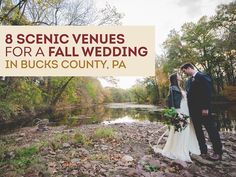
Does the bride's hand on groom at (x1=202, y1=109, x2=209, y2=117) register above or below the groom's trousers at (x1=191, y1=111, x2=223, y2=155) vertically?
above

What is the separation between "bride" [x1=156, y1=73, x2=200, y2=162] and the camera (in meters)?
6.70

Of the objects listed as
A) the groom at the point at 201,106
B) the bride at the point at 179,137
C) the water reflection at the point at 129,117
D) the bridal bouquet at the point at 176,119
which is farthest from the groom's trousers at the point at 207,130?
the water reflection at the point at 129,117

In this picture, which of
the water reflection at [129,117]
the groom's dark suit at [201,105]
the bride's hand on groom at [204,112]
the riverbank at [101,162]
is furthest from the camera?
the water reflection at [129,117]

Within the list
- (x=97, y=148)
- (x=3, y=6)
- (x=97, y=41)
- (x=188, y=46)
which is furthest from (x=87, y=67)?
(x=188, y=46)

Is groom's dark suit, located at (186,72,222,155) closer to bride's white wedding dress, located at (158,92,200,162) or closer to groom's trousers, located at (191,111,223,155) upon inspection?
groom's trousers, located at (191,111,223,155)

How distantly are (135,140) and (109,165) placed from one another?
290cm

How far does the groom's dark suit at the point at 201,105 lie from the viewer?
664 cm

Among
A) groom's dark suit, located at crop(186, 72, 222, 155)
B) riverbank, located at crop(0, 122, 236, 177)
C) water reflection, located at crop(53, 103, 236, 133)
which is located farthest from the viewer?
water reflection, located at crop(53, 103, 236, 133)

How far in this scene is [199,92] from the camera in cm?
680

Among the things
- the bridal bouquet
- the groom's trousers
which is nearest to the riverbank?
the groom's trousers

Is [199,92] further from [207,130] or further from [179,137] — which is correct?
[179,137]

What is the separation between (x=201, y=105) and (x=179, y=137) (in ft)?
3.09

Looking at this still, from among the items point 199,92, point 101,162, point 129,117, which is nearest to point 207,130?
point 199,92

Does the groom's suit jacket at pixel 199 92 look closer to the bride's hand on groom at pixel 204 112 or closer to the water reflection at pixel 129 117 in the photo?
the bride's hand on groom at pixel 204 112
